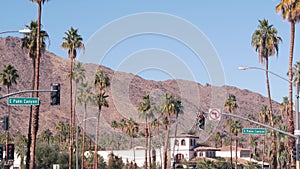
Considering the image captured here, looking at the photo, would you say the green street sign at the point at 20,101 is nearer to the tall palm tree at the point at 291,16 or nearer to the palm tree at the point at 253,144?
the tall palm tree at the point at 291,16

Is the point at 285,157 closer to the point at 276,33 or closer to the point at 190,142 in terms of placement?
the point at 190,142

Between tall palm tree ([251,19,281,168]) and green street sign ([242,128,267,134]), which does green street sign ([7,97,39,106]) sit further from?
tall palm tree ([251,19,281,168])

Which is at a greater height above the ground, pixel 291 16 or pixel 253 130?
pixel 291 16

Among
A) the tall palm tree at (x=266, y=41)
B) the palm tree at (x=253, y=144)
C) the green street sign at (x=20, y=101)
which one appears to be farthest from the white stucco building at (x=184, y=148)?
the green street sign at (x=20, y=101)

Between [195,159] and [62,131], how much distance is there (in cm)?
3698

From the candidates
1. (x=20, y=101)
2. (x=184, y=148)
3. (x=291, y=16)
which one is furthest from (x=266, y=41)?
(x=184, y=148)

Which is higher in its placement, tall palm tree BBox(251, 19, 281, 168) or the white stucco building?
tall palm tree BBox(251, 19, 281, 168)

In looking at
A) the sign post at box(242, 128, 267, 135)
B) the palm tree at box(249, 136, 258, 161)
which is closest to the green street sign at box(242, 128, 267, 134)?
the sign post at box(242, 128, 267, 135)

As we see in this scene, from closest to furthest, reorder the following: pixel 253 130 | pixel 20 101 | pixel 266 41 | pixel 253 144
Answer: pixel 20 101 < pixel 253 130 < pixel 266 41 < pixel 253 144

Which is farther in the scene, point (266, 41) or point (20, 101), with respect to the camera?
point (266, 41)

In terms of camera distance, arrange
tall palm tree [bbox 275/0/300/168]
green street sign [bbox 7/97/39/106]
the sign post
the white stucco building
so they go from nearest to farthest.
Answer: green street sign [bbox 7/97/39/106] < the sign post < tall palm tree [bbox 275/0/300/168] < the white stucco building

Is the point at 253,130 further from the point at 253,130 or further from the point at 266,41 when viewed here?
the point at 266,41

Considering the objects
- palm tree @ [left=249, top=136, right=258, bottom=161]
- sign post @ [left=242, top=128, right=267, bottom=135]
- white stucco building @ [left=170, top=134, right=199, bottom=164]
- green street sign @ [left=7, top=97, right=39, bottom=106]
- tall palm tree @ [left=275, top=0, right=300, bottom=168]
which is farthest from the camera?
palm tree @ [left=249, top=136, right=258, bottom=161]

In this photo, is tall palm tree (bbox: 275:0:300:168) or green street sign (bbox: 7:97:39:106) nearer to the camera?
green street sign (bbox: 7:97:39:106)
